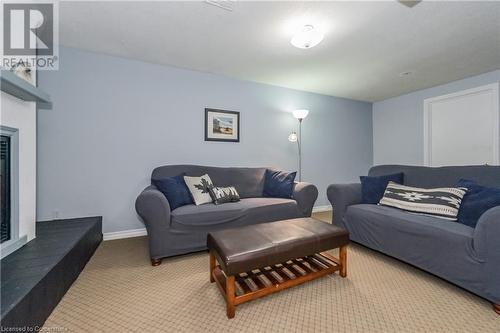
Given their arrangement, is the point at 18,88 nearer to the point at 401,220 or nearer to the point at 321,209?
the point at 401,220

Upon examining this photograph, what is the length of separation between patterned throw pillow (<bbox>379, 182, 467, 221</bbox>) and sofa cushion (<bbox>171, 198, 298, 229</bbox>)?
1.05 metres

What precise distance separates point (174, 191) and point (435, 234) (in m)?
2.37

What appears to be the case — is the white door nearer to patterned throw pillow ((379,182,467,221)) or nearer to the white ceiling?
the white ceiling

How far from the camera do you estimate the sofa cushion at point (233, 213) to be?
2027mm

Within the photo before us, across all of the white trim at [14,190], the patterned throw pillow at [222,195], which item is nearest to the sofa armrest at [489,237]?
the patterned throw pillow at [222,195]

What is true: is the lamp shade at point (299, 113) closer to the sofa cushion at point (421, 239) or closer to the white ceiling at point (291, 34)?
the white ceiling at point (291, 34)

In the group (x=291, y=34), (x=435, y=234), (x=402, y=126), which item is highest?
(x=291, y=34)

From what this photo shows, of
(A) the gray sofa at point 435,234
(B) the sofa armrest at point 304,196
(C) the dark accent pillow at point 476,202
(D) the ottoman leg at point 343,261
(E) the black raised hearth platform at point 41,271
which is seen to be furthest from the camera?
(B) the sofa armrest at point 304,196

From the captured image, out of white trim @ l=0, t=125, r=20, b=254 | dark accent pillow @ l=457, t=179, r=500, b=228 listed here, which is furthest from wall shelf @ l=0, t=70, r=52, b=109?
dark accent pillow @ l=457, t=179, r=500, b=228

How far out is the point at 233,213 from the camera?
7.28 feet

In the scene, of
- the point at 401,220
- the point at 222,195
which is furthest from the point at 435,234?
the point at 222,195

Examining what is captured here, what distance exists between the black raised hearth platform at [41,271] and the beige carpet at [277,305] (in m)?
0.11

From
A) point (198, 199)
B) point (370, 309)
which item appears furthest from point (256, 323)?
point (198, 199)

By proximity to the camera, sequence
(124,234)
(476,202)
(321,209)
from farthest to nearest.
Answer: (321,209) → (124,234) → (476,202)
